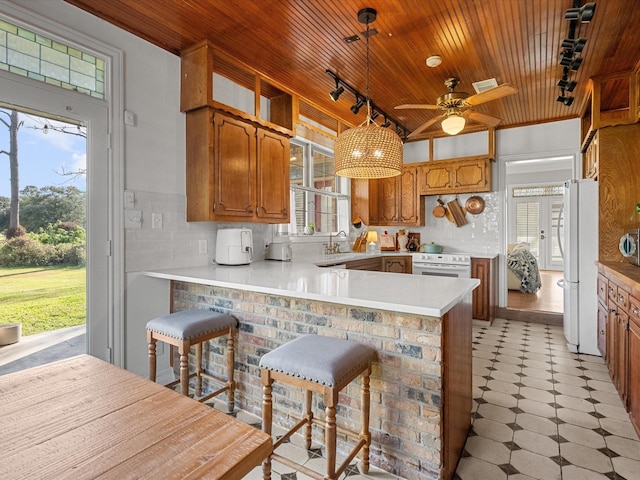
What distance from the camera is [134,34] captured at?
262cm

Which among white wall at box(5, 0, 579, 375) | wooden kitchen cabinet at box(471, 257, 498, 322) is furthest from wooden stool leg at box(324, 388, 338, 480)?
wooden kitchen cabinet at box(471, 257, 498, 322)

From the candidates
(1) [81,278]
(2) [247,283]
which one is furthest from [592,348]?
(1) [81,278]

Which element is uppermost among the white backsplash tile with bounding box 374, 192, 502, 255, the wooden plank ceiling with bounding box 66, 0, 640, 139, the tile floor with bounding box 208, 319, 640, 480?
the wooden plank ceiling with bounding box 66, 0, 640, 139

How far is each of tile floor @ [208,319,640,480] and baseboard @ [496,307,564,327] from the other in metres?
1.23

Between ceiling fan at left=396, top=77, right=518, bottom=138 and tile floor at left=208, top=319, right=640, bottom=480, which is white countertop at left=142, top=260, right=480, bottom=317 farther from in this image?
ceiling fan at left=396, top=77, right=518, bottom=138

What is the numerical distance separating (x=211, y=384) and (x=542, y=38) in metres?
3.65

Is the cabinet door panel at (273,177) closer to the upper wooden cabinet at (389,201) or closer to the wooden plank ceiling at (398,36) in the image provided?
the wooden plank ceiling at (398,36)

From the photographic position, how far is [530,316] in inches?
185

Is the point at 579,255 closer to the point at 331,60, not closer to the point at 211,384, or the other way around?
the point at 331,60

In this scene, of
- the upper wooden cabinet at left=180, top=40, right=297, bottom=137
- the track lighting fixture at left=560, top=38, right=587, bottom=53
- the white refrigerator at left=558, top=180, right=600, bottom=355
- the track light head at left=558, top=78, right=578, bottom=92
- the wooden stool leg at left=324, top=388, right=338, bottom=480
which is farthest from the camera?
the white refrigerator at left=558, top=180, right=600, bottom=355

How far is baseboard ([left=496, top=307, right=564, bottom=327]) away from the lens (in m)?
4.56

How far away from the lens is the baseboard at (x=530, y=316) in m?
4.56

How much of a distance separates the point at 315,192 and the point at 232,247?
180 cm

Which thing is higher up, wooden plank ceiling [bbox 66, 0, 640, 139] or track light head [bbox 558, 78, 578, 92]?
wooden plank ceiling [bbox 66, 0, 640, 139]
